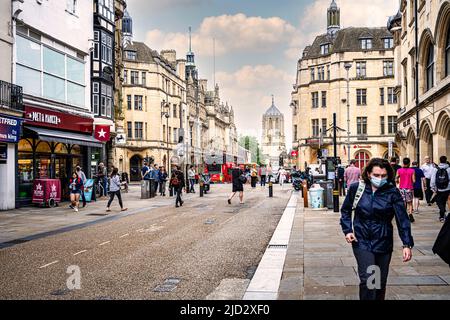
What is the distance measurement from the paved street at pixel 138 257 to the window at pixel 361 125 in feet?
147

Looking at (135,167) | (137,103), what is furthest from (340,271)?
(137,103)

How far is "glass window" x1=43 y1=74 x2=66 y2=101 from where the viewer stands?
22.3 metres

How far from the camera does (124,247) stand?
10.3m

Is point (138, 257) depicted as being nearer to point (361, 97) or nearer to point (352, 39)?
point (361, 97)

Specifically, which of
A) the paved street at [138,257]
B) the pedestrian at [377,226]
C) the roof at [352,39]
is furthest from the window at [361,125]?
the pedestrian at [377,226]

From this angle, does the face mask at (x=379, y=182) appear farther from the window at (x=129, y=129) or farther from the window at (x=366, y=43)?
the window at (x=129, y=129)

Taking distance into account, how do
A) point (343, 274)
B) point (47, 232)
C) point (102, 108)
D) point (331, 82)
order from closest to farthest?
point (343, 274)
point (47, 232)
point (102, 108)
point (331, 82)

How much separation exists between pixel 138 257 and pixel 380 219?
5476mm

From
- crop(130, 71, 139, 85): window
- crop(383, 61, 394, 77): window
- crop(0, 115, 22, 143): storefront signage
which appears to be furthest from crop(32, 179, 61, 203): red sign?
crop(383, 61, 394, 77): window

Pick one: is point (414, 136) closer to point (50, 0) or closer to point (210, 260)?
point (50, 0)

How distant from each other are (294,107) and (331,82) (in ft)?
62.7

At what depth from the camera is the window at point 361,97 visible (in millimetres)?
58562

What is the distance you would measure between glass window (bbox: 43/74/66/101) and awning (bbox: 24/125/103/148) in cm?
172
